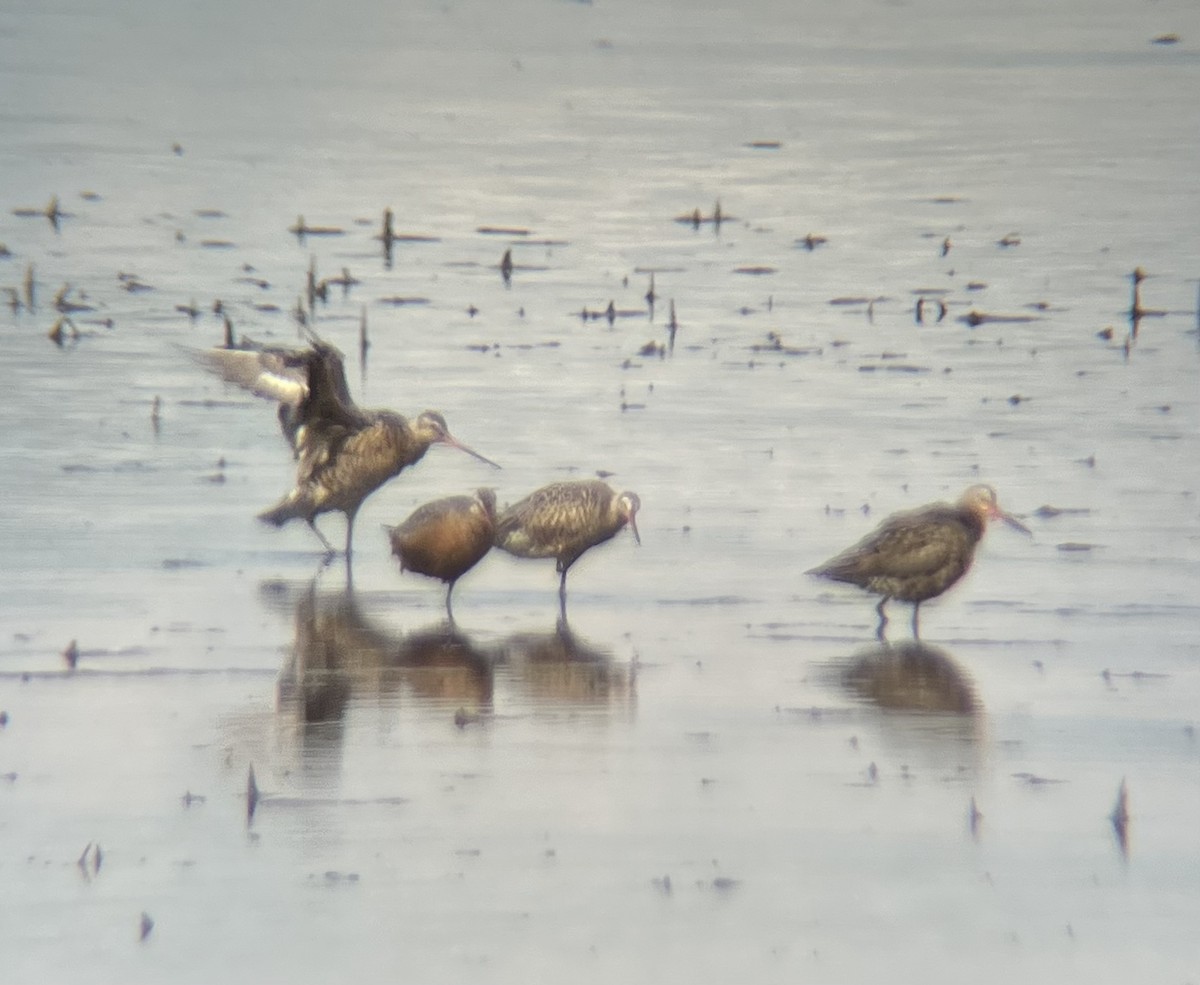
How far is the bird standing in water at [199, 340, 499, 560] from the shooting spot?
13469mm

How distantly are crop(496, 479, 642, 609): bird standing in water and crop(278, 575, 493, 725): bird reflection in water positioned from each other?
84cm

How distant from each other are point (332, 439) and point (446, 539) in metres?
2.19

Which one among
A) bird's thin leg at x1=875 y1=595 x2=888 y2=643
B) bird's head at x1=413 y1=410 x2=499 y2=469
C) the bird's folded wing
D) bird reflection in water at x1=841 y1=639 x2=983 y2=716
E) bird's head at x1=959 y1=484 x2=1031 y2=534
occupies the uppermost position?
bird's head at x1=413 y1=410 x2=499 y2=469

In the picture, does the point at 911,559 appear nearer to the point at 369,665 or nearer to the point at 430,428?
the point at 369,665

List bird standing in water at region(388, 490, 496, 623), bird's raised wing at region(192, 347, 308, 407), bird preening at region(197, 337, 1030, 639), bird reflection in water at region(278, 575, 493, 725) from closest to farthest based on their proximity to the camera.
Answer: bird reflection in water at region(278, 575, 493, 725)
bird preening at region(197, 337, 1030, 639)
bird standing in water at region(388, 490, 496, 623)
bird's raised wing at region(192, 347, 308, 407)

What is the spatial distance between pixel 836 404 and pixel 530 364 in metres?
2.46

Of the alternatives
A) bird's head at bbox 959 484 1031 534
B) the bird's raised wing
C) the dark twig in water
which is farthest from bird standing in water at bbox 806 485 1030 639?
the bird's raised wing

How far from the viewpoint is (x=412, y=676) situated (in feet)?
35.0

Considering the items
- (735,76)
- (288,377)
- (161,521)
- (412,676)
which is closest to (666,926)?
(412,676)

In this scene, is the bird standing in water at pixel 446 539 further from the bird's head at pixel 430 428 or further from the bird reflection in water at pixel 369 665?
the bird's head at pixel 430 428

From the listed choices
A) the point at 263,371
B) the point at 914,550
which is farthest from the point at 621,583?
the point at 263,371

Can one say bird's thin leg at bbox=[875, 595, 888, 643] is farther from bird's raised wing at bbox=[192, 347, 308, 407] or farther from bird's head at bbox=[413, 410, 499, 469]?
bird's raised wing at bbox=[192, 347, 308, 407]

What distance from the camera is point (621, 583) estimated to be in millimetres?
12531

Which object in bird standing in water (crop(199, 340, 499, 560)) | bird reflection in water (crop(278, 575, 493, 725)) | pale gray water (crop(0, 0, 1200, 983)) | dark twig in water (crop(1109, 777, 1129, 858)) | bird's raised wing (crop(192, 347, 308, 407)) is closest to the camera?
pale gray water (crop(0, 0, 1200, 983))
